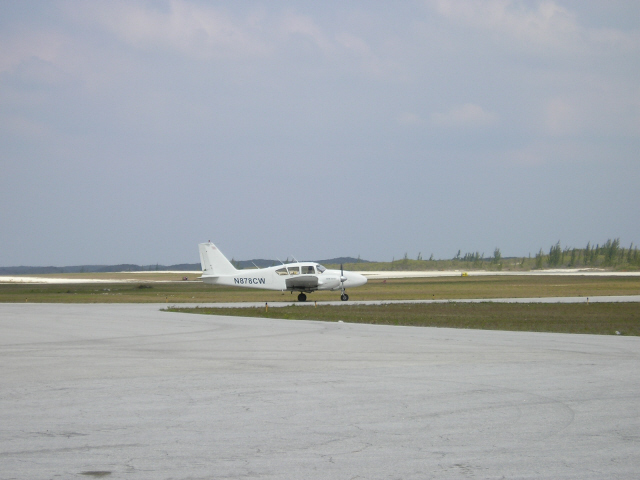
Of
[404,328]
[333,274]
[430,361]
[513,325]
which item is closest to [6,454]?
[430,361]

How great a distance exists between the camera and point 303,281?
41938 millimetres

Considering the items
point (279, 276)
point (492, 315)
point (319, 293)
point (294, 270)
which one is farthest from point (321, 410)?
point (319, 293)

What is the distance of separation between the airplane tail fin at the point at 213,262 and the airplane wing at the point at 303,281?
3.71 m

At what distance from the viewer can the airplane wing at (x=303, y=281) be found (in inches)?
1645

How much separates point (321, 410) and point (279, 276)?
108 feet

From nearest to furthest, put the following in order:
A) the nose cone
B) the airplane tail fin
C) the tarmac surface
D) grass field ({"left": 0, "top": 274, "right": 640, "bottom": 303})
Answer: the tarmac surface
the nose cone
the airplane tail fin
grass field ({"left": 0, "top": 274, "right": 640, "bottom": 303})

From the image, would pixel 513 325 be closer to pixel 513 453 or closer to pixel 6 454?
pixel 513 453

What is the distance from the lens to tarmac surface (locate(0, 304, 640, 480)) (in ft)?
22.7

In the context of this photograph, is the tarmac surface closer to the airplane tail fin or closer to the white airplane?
the white airplane

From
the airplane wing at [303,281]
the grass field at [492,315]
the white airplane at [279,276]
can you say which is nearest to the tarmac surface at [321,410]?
the grass field at [492,315]

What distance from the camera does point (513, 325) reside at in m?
24.1

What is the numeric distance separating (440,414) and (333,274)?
33197mm

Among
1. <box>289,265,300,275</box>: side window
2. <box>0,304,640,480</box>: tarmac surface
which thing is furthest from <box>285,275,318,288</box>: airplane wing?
<box>0,304,640,480</box>: tarmac surface

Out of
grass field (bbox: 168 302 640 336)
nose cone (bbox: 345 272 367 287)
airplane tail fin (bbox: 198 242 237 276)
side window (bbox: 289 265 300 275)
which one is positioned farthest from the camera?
airplane tail fin (bbox: 198 242 237 276)
